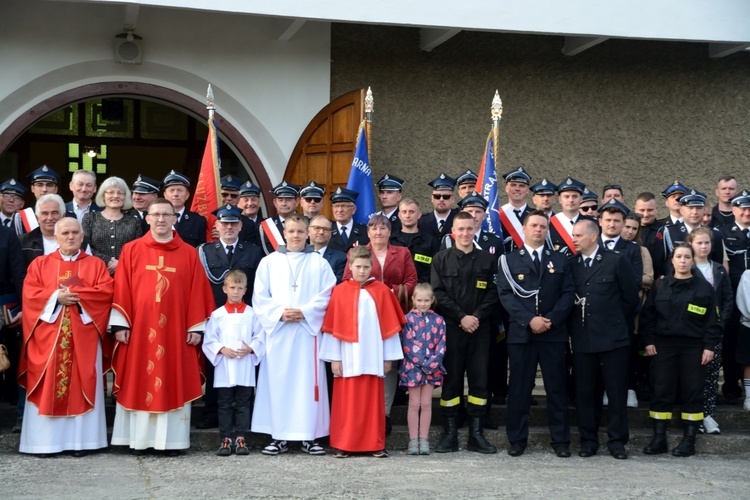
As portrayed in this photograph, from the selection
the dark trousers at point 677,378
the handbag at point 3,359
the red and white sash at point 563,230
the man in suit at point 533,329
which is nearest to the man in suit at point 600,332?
the man in suit at point 533,329

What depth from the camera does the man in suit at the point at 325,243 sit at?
26.9ft

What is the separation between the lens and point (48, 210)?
7930 mm

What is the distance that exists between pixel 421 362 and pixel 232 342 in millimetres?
1483

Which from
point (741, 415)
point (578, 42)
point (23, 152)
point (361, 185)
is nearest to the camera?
point (741, 415)

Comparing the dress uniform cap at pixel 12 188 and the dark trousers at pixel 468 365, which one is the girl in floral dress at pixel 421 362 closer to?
the dark trousers at pixel 468 365

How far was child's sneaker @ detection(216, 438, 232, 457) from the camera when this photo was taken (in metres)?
7.62

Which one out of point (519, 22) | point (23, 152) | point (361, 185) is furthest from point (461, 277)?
point (23, 152)

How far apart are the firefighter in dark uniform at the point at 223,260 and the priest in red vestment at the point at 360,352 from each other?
0.85m

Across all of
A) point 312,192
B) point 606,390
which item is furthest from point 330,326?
point 606,390

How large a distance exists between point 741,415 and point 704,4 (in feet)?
16.4

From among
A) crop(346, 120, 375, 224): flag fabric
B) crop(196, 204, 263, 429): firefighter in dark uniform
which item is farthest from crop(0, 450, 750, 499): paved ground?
crop(346, 120, 375, 224): flag fabric

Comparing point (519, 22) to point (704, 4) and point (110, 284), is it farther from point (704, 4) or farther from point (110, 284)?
point (110, 284)

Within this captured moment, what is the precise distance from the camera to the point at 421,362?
779 centimetres

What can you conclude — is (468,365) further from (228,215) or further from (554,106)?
(554,106)
